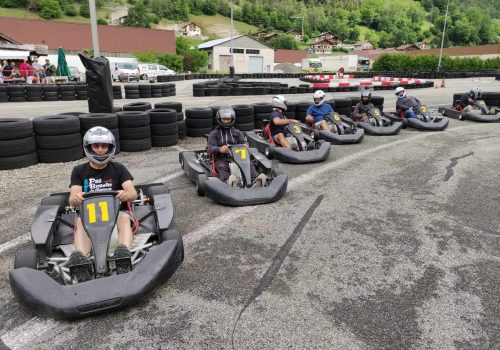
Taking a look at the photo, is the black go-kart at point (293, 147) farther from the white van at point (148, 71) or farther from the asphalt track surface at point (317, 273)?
the white van at point (148, 71)

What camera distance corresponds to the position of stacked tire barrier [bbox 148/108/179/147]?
8407 millimetres

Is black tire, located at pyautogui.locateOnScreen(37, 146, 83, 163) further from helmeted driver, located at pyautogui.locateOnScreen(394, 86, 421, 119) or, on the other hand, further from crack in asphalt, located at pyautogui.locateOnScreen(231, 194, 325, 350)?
helmeted driver, located at pyautogui.locateOnScreen(394, 86, 421, 119)

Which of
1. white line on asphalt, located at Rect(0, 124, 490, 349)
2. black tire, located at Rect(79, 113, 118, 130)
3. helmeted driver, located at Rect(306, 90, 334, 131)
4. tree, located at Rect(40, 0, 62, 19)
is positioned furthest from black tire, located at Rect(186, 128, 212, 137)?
tree, located at Rect(40, 0, 62, 19)

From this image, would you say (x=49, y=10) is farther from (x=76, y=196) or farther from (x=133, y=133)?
(x=76, y=196)

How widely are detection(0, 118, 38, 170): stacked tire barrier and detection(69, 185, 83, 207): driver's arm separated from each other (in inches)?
141

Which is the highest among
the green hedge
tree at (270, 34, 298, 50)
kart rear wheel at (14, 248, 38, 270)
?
tree at (270, 34, 298, 50)

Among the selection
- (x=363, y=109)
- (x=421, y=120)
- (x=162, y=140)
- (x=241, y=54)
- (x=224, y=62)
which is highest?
(x=241, y=54)

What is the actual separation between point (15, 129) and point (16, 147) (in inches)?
12.8

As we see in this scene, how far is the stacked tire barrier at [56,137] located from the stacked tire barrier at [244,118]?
3933mm

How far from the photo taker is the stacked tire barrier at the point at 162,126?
27.6 feet

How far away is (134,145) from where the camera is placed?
8117 millimetres

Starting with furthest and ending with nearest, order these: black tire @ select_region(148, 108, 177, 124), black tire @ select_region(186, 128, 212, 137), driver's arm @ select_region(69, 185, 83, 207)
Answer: black tire @ select_region(186, 128, 212, 137) < black tire @ select_region(148, 108, 177, 124) < driver's arm @ select_region(69, 185, 83, 207)

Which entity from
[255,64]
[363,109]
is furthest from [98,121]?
[255,64]

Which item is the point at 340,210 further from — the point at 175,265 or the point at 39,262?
the point at 39,262
